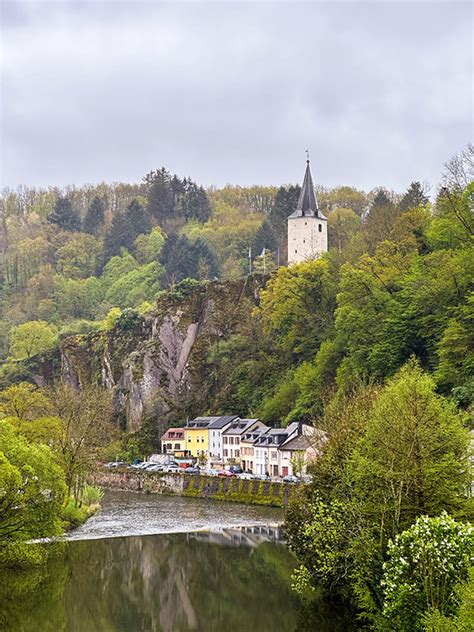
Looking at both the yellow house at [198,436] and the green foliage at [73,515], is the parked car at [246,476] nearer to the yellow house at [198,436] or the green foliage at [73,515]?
the yellow house at [198,436]

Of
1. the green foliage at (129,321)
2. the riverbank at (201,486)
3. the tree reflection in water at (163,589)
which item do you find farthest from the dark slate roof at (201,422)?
the tree reflection in water at (163,589)

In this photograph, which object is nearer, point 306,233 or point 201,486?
point 201,486

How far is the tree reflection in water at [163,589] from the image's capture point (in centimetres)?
3447

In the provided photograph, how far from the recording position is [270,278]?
344 ft

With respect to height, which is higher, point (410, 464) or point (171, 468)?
point (410, 464)

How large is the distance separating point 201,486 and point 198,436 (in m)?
16.7

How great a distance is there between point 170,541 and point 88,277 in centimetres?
10557

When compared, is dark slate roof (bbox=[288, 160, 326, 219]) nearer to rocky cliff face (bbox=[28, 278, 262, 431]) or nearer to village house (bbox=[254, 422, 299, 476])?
rocky cliff face (bbox=[28, 278, 262, 431])

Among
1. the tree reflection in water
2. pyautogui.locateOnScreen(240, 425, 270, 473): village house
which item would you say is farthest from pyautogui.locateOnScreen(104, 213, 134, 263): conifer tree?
the tree reflection in water

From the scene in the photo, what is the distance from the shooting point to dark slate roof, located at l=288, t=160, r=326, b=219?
106294 mm

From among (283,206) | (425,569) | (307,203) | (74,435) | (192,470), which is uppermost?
(283,206)

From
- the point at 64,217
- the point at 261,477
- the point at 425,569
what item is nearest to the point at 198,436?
the point at 261,477

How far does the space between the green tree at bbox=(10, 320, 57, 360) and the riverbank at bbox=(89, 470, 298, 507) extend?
44.6m

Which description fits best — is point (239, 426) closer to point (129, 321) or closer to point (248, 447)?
point (248, 447)
